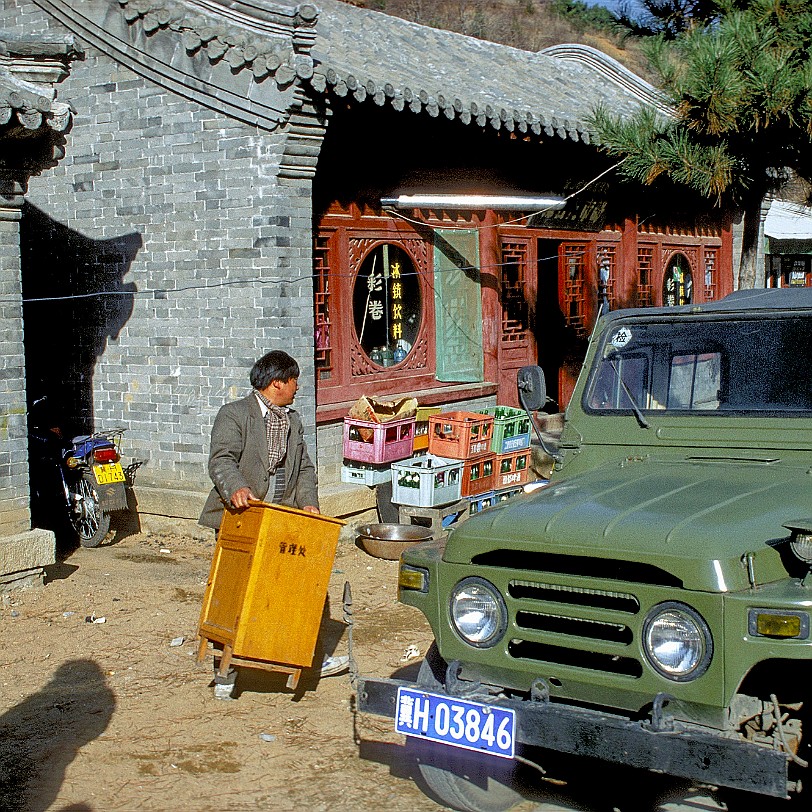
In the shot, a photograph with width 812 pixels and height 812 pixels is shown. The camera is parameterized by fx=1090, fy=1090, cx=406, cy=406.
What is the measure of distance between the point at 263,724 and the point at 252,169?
5263 mm

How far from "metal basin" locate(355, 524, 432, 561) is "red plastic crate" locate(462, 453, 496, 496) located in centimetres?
77

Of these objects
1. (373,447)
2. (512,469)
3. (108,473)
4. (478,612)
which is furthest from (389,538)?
(478,612)

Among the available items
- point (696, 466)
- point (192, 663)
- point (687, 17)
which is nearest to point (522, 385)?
point (696, 466)

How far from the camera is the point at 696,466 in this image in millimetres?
5051

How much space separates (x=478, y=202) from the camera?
39.1 feet

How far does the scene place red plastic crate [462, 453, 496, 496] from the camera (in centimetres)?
1038

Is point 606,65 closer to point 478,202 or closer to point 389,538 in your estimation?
point 478,202

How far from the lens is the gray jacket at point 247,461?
584cm

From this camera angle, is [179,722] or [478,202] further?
[478,202]

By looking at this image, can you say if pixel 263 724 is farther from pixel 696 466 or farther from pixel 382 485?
pixel 382 485

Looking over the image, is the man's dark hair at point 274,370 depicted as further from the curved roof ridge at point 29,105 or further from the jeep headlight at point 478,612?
the curved roof ridge at point 29,105

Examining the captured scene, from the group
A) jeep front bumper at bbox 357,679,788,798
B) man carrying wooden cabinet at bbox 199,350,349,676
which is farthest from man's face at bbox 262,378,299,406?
jeep front bumper at bbox 357,679,788,798

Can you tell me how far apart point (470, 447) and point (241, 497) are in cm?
503

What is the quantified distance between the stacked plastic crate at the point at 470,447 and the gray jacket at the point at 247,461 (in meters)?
4.06
